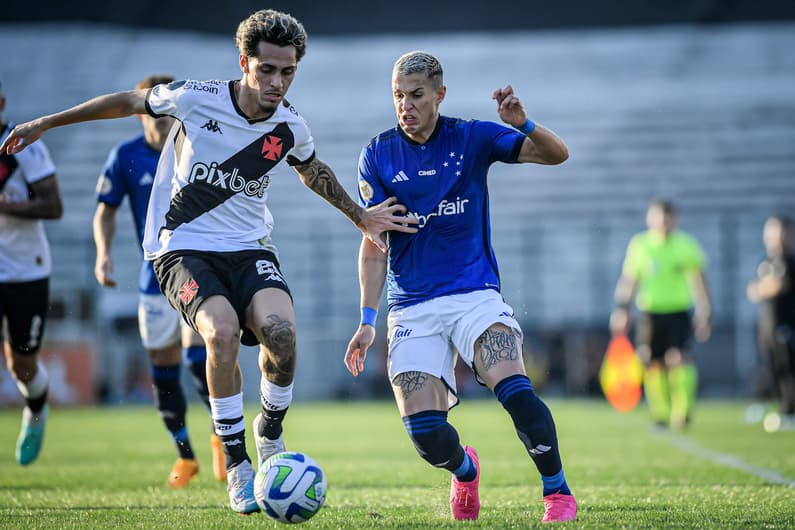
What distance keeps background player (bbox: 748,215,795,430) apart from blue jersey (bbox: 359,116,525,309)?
8.86m

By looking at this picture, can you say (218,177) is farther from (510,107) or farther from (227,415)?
(510,107)

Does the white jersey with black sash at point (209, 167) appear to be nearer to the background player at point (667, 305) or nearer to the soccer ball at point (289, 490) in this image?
the soccer ball at point (289, 490)

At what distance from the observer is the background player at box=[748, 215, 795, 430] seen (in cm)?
1352

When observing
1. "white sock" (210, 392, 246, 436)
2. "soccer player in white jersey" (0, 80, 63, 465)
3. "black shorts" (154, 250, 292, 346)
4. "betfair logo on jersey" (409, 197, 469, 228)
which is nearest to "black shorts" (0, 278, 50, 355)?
"soccer player in white jersey" (0, 80, 63, 465)

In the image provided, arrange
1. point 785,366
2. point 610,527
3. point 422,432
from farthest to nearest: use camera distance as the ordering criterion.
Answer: point 785,366 → point 422,432 → point 610,527

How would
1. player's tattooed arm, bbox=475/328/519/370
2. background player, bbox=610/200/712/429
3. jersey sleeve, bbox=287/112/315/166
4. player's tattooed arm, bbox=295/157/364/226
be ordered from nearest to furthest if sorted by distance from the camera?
player's tattooed arm, bbox=475/328/519/370
jersey sleeve, bbox=287/112/315/166
player's tattooed arm, bbox=295/157/364/226
background player, bbox=610/200/712/429

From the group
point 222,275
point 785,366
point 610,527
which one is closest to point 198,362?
point 222,275

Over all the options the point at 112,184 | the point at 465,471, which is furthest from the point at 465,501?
the point at 112,184

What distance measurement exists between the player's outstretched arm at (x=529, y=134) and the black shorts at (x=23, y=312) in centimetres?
413

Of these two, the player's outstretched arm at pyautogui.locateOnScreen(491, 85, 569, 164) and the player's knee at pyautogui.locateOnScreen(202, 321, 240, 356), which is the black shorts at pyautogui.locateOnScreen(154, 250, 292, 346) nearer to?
the player's knee at pyautogui.locateOnScreen(202, 321, 240, 356)

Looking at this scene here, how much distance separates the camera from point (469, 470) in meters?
5.41

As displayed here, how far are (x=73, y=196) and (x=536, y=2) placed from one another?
14.3 m

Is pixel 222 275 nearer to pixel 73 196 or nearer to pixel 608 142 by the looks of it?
pixel 73 196

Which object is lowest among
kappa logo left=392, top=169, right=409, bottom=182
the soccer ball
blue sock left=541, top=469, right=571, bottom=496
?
blue sock left=541, top=469, right=571, bottom=496
